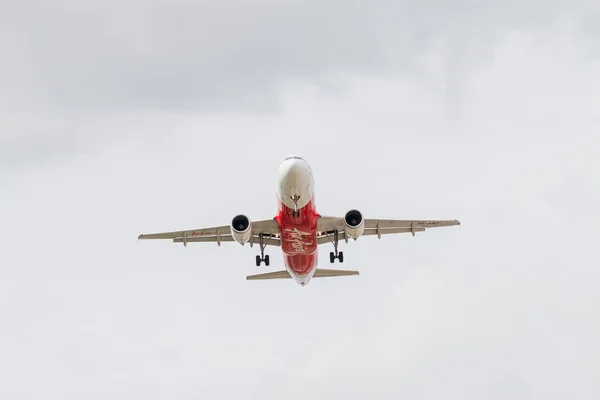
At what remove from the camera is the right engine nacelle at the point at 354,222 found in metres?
56.3

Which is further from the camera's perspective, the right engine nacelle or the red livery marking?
the right engine nacelle

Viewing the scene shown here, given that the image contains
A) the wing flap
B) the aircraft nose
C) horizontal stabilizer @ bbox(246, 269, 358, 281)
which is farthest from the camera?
horizontal stabilizer @ bbox(246, 269, 358, 281)

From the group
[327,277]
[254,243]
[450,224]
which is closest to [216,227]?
[254,243]

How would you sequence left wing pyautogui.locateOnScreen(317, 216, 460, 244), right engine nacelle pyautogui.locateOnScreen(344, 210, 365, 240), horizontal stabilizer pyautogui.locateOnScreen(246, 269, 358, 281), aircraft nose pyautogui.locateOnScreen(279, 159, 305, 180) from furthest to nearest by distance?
horizontal stabilizer pyautogui.locateOnScreen(246, 269, 358, 281)
left wing pyautogui.locateOnScreen(317, 216, 460, 244)
right engine nacelle pyautogui.locateOnScreen(344, 210, 365, 240)
aircraft nose pyautogui.locateOnScreen(279, 159, 305, 180)

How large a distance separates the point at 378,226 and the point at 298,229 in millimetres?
6587

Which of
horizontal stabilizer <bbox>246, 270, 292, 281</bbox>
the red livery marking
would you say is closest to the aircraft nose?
the red livery marking

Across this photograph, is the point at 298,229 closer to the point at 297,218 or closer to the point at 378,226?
the point at 297,218

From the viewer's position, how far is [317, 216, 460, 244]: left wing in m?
58.6

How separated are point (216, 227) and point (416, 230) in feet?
38.5

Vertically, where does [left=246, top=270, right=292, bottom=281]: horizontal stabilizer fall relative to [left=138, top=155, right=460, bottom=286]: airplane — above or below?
below

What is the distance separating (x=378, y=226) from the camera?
6091 cm

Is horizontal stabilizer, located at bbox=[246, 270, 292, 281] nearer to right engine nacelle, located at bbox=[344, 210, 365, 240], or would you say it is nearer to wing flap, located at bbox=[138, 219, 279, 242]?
wing flap, located at bbox=[138, 219, 279, 242]

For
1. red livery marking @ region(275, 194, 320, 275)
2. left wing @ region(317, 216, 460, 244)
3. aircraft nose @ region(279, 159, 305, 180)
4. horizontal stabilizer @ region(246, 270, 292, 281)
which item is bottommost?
horizontal stabilizer @ region(246, 270, 292, 281)

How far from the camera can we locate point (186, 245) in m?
62.8
